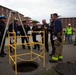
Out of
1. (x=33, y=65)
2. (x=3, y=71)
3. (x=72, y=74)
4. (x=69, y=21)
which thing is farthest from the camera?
(x=69, y=21)

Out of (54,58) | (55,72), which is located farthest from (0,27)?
(55,72)

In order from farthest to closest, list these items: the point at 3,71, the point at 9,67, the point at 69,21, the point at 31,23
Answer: the point at 69,21
the point at 31,23
the point at 9,67
the point at 3,71

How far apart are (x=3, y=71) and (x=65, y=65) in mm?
2191

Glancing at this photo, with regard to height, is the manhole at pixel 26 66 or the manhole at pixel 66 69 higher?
the manhole at pixel 66 69

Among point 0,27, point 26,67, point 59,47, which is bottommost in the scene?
point 26,67

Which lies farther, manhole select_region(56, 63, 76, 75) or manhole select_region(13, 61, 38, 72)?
manhole select_region(13, 61, 38, 72)

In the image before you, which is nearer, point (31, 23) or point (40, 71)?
point (40, 71)

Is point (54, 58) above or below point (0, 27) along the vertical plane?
below

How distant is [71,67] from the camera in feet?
15.7

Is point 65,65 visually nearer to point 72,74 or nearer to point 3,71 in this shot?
point 72,74

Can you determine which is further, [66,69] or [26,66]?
[26,66]

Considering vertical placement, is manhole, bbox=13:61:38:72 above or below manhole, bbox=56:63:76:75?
below

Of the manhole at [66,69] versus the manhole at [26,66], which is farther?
the manhole at [26,66]

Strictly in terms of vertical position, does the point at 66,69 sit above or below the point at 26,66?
above
